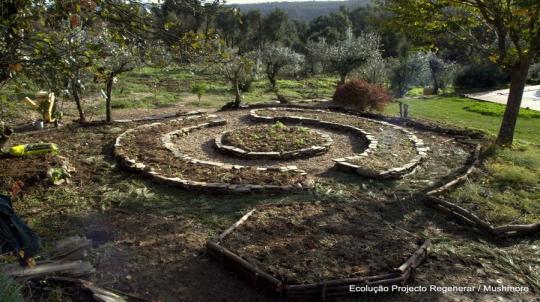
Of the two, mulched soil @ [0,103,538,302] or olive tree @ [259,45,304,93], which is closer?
mulched soil @ [0,103,538,302]

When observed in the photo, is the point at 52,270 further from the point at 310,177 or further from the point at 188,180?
the point at 310,177

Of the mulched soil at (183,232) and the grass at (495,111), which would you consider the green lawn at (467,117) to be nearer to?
the grass at (495,111)

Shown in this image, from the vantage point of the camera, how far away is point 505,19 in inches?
420

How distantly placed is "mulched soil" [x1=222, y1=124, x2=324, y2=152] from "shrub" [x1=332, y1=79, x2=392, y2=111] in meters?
5.83

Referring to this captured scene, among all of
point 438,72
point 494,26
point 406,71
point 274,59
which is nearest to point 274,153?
point 494,26

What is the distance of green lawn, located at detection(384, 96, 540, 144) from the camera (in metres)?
15.3

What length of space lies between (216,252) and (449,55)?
150 feet

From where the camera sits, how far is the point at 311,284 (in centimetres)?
514

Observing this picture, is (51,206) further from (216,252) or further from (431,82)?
(431,82)

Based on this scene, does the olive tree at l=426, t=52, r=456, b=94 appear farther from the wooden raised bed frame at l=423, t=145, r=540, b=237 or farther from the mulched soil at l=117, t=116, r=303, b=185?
the mulched soil at l=117, t=116, r=303, b=185

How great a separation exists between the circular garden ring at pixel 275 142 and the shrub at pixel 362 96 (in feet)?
17.9

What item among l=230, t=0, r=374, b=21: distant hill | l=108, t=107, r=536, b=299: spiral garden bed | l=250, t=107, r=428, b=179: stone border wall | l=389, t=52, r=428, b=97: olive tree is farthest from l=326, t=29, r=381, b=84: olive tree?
l=230, t=0, r=374, b=21: distant hill

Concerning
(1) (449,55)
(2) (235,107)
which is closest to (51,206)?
(2) (235,107)

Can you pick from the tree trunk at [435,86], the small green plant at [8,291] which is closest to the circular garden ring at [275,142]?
the small green plant at [8,291]
